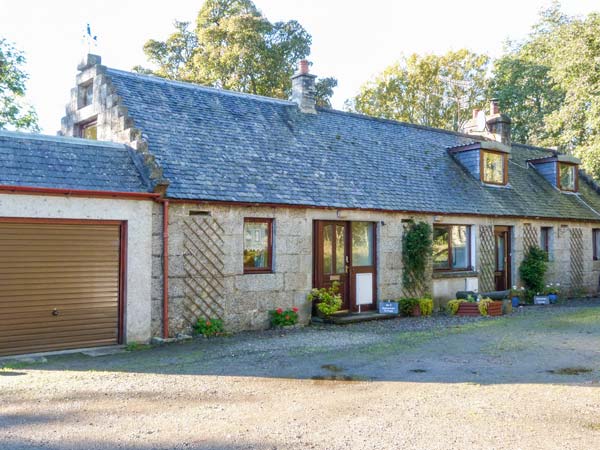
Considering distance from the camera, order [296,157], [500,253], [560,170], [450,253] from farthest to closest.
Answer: [560,170], [500,253], [450,253], [296,157]

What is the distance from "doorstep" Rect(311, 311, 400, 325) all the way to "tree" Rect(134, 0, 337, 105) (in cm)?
1878

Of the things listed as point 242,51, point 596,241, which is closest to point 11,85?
point 242,51

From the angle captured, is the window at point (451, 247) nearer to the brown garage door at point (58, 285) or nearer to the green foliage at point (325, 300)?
the green foliage at point (325, 300)

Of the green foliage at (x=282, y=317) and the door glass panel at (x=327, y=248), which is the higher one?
the door glass panel at (x=327, y=248)

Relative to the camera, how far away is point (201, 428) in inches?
226

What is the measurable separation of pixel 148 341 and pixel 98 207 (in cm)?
276

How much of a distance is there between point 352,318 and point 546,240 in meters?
10.3

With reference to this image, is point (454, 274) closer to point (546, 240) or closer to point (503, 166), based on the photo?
point (503, 166)

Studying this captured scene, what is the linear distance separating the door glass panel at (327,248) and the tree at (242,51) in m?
17.8

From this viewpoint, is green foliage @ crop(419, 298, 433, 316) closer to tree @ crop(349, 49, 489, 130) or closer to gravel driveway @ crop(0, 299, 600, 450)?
gravel driveway @ crop(0, 299, 600, 450)

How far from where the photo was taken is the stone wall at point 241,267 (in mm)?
11102

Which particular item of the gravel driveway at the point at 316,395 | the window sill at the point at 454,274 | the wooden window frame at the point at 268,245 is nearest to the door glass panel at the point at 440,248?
the window sill at the point at 454,274

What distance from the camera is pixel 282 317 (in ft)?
41.0

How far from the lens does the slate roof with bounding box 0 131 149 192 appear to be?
32.0 feet
